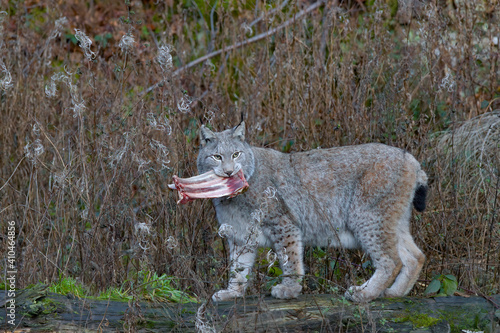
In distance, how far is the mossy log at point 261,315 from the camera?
3621 millimetres

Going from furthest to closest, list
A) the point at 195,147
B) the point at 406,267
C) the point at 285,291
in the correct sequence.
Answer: the point at 195,147 < the point at 406,267 < the point at 285,291

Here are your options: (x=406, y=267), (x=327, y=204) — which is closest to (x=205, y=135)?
(x=327, y=204)

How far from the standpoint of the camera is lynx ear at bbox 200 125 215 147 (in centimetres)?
485

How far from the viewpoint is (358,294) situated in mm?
4266

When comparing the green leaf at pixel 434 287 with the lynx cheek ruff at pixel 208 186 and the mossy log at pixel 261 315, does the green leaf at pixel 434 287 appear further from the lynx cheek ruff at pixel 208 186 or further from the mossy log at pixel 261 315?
the lynx cheek ruff at pixel 208 186

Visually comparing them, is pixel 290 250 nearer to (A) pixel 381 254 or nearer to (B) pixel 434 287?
(A) pixel 381 254

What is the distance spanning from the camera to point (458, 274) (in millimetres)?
5242

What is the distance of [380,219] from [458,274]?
111 centimetres

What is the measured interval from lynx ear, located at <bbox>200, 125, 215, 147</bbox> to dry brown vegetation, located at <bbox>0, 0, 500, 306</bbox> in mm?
316

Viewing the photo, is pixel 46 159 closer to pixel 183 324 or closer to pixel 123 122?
pixel 123 122

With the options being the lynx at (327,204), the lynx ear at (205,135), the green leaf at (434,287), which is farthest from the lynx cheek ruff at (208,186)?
the green leaf at (434,287)

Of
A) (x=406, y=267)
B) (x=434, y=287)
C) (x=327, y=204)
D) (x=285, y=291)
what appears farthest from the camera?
(x=327, y=204)

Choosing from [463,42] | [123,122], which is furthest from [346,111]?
[123,122]

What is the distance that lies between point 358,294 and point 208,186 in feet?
4.51
